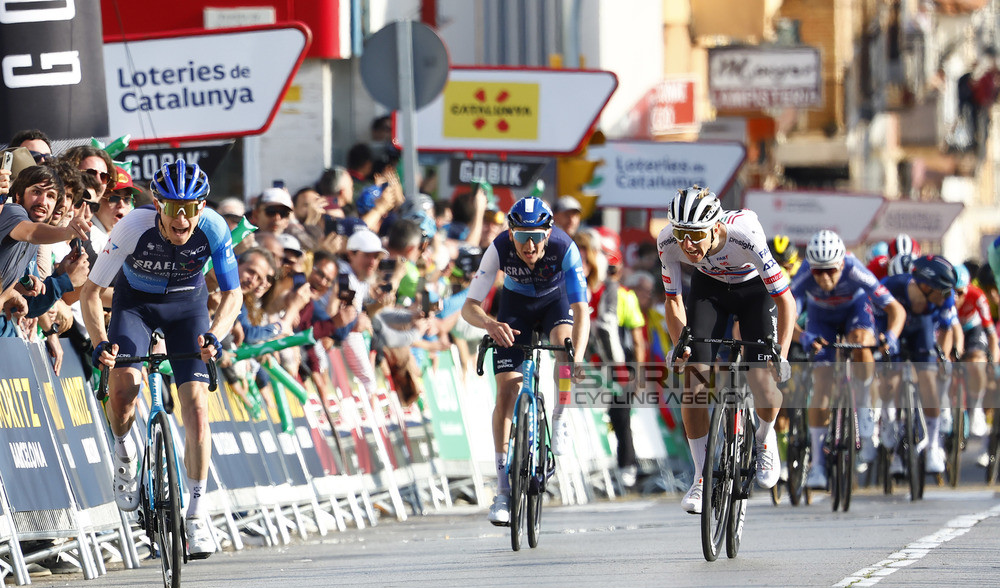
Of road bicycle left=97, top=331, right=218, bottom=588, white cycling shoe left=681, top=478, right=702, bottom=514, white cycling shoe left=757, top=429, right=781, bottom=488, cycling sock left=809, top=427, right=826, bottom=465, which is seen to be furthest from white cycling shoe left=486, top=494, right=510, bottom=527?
cycling sock left=809, top=427, right=826, bottom=465

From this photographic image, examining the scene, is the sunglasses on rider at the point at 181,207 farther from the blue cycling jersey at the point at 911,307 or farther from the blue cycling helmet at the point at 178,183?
the blue cycling jersey at the point at 911,307

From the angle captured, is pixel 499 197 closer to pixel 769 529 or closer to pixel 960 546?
pixel 769 529

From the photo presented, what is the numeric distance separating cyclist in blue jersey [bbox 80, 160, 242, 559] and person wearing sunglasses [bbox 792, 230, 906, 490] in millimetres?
6674

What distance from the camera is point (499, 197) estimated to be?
24016 millimetres

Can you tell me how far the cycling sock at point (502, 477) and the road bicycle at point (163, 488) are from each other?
8.15 ft

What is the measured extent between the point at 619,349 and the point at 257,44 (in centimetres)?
634

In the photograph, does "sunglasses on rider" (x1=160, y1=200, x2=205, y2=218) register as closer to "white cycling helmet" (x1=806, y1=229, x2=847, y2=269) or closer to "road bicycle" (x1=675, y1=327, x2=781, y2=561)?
"road bicycle" (x1=675, y1=327, x2=781, y2=561)

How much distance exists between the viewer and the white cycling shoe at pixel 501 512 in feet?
37.3

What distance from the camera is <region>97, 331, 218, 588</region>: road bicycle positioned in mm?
9188

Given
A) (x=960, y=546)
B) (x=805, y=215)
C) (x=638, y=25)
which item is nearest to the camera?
(x=960, y=546)

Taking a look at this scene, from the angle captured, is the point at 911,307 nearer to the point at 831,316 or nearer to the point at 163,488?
the point at 831,316

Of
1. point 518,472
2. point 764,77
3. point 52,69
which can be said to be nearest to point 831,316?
point 518,472

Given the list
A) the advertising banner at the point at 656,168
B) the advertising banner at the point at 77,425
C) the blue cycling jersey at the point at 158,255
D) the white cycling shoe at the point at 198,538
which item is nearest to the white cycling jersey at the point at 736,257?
the blue cycling jersey at the point at 158,255

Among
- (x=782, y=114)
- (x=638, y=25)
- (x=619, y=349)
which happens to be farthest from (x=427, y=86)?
(x=782, y=114)
